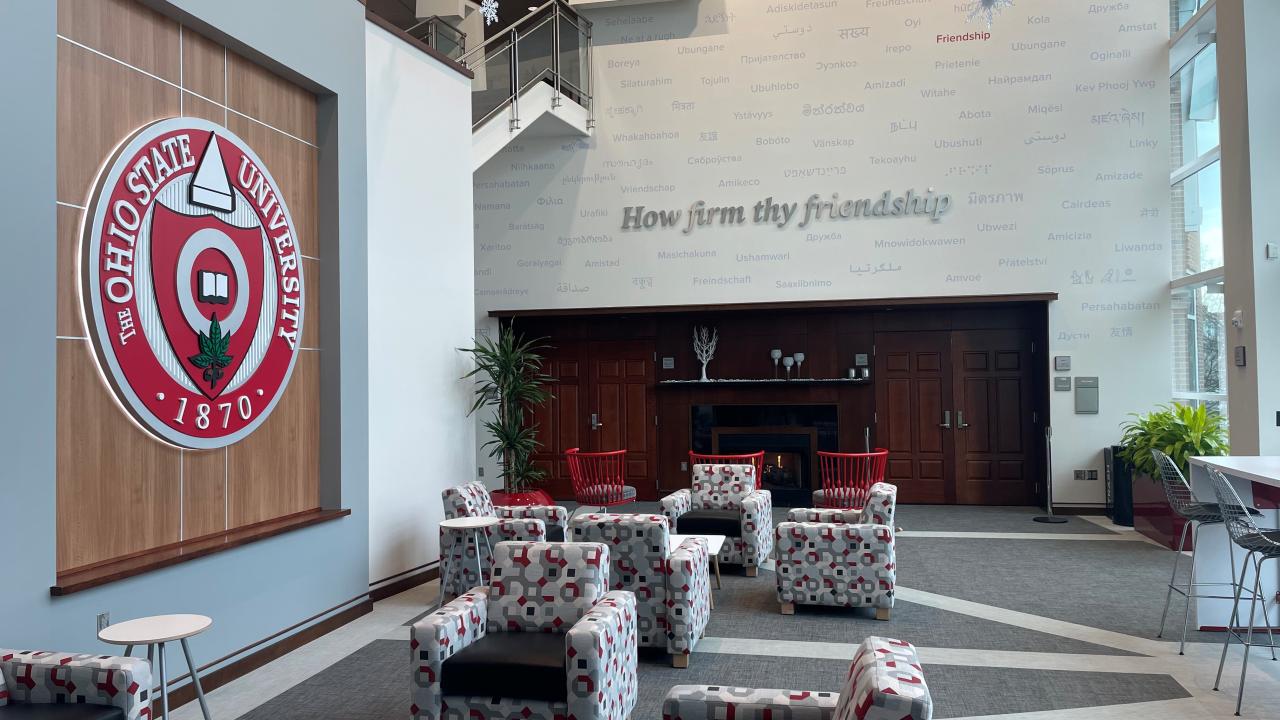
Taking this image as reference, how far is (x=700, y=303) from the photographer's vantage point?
10602mm

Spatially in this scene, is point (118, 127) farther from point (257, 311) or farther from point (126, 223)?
point (257, 311)

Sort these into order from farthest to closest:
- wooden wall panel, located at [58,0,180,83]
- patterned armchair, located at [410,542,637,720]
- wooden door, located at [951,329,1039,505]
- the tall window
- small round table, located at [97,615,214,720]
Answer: wooden door, located at [951,329,1039,505] → the tall window → wooden wall panel, located at [58,0,180,83] → patterned armchair, located at [410,542,637,720] → small round table, located at [97,615,214,720]

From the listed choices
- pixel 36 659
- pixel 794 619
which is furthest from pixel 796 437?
pixel 36 659

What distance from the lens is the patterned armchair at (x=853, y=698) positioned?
2182 mm

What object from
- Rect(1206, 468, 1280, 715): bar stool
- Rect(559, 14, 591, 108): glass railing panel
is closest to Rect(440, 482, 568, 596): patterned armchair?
Rect(1206, 468, 1280, 715): bar stool

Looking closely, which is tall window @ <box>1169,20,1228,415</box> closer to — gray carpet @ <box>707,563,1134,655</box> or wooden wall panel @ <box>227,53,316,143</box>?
gray carpet @ <box>707,563,1134,655</box>

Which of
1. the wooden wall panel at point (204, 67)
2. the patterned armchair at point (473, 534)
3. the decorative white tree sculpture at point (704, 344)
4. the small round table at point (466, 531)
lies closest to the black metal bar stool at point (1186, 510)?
the patterned armchair at point (473, 534)

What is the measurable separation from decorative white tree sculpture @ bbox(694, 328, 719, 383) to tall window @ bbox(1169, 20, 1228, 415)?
527 centimetres

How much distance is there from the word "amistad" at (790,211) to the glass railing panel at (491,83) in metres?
2.25

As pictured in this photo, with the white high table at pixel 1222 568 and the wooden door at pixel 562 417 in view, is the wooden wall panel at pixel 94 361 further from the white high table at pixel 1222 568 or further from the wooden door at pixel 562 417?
the white high table at pixel 1222 568

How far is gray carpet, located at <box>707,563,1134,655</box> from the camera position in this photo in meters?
5.06

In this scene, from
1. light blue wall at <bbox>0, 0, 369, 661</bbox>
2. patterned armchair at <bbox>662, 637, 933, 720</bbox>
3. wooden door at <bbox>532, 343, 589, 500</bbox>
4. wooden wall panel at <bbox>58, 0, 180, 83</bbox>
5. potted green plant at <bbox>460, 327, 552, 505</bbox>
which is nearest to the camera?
patterned armchair at <bbox>662, 637, 933, 720</bbox>

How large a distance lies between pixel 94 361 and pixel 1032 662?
16.9 ft

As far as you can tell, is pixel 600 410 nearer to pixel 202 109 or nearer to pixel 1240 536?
pixel 202 109
